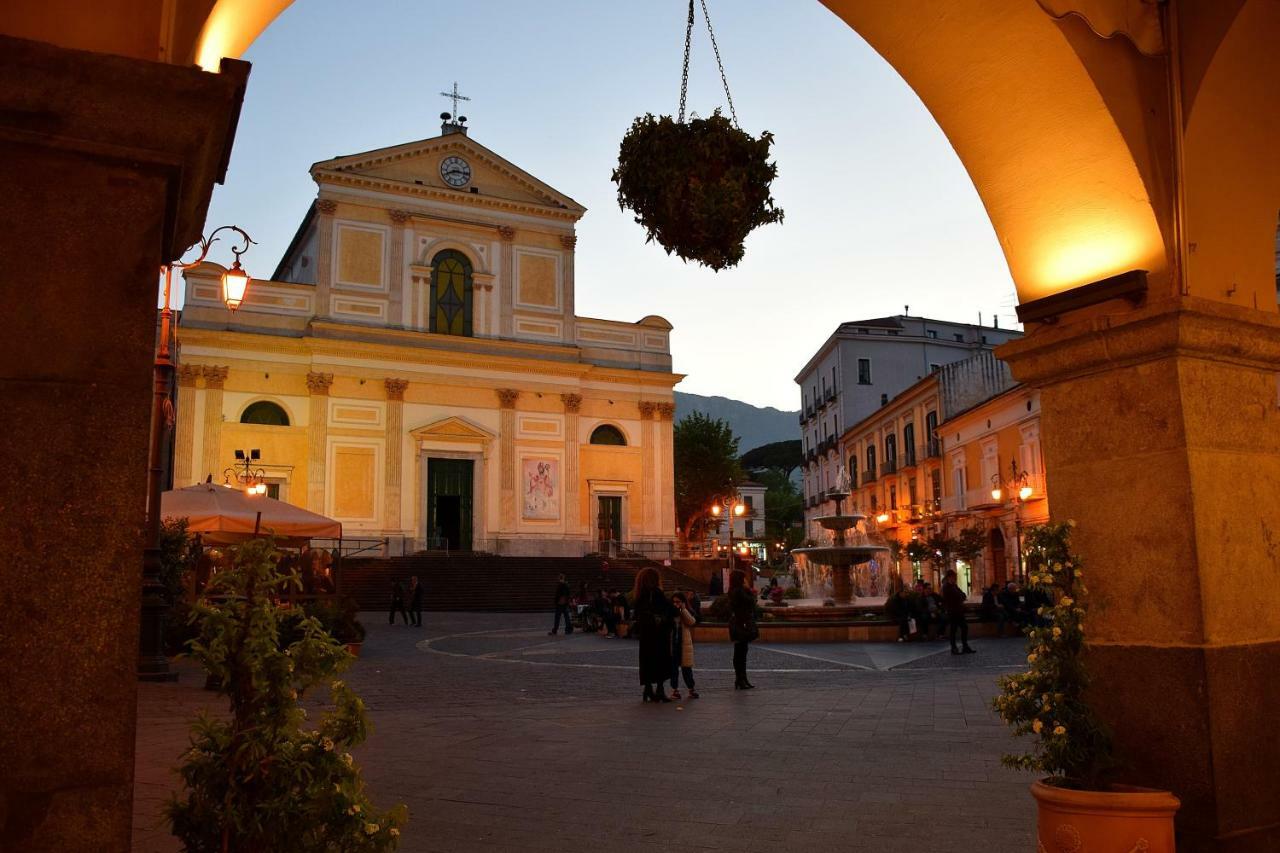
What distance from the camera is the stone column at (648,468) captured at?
4091 cm

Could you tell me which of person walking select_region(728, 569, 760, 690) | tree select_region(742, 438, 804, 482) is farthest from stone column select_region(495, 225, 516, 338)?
tree select_region(742, 438, 804, 482)

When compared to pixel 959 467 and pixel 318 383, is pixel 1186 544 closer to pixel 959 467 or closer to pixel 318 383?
pixel 959 467

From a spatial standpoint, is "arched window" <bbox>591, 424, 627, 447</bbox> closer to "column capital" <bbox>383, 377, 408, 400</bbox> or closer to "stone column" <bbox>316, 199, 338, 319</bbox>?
"column capital" <bbox>383, 377, 408, 400</bbox>

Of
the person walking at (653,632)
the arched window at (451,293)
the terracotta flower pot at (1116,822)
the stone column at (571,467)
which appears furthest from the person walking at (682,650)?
the arched window at (451,293)

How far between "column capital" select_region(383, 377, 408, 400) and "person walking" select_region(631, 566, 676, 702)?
2832 centimetres

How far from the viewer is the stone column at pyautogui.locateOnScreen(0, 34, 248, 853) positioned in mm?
2398

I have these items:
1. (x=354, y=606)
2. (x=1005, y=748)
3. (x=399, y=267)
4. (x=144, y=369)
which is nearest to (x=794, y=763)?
(x=1005, y=748)

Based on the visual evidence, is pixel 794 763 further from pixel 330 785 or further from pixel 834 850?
pixel 330 785

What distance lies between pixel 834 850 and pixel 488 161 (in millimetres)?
38759

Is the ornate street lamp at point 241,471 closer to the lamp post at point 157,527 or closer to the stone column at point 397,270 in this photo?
the stone column at point 397,270

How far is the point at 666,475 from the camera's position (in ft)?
136

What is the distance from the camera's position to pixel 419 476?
37469 mm

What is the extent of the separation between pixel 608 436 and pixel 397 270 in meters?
10.6

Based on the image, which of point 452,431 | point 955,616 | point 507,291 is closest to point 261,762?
point 955,616
